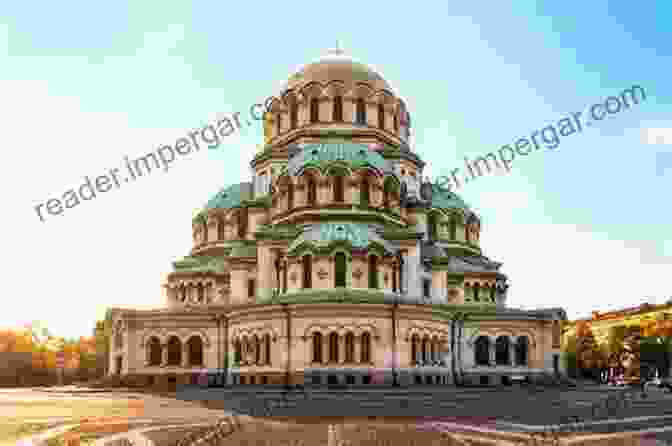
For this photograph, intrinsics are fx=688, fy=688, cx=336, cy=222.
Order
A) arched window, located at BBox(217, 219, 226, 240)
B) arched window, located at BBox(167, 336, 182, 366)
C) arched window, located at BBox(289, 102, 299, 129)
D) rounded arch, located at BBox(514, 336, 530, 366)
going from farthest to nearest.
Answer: arched window, located at BBox(217, 219, 226, 240) → arched window, located at BBox(289, 102, 299, 129) → rounded arch, located at BBox(514, 336, 530, 366) → arched window, located at BBox(167, 336, 182, 366)

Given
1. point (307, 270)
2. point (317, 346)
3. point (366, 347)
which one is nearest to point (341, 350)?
point (317, 346)

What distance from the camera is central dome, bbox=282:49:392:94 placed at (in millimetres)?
54469

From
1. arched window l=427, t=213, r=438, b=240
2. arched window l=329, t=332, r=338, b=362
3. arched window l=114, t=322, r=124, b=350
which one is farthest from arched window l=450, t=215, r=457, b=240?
arched window l=114, t=322, r=124, b=350

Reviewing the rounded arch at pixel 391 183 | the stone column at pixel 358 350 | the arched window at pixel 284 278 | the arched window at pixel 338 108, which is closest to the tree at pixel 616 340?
the rounded arch at pixel 391 183

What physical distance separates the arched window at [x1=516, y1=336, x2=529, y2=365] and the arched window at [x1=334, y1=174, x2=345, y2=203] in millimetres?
17146

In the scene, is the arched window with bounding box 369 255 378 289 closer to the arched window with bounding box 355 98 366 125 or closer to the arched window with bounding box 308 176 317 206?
the arched window with bounding box 308 176 317 206

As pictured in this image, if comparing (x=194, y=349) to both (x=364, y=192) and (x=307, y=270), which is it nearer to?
(x=307, y=270)

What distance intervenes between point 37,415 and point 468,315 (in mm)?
33267

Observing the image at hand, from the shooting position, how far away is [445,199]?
193 ft

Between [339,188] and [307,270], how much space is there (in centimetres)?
762

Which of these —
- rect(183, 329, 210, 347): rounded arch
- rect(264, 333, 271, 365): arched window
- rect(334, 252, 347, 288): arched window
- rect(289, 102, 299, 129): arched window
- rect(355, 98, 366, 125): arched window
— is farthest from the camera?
rect(289, 102, 299, 129): arched window

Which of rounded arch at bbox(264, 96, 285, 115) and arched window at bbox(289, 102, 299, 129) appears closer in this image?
arched window at bbox(289, 102, 299, 129)

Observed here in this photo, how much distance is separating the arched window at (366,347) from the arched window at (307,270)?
460 centimetres

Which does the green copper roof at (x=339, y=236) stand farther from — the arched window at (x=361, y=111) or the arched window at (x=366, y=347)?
the arched window at (x=361, y=111)
